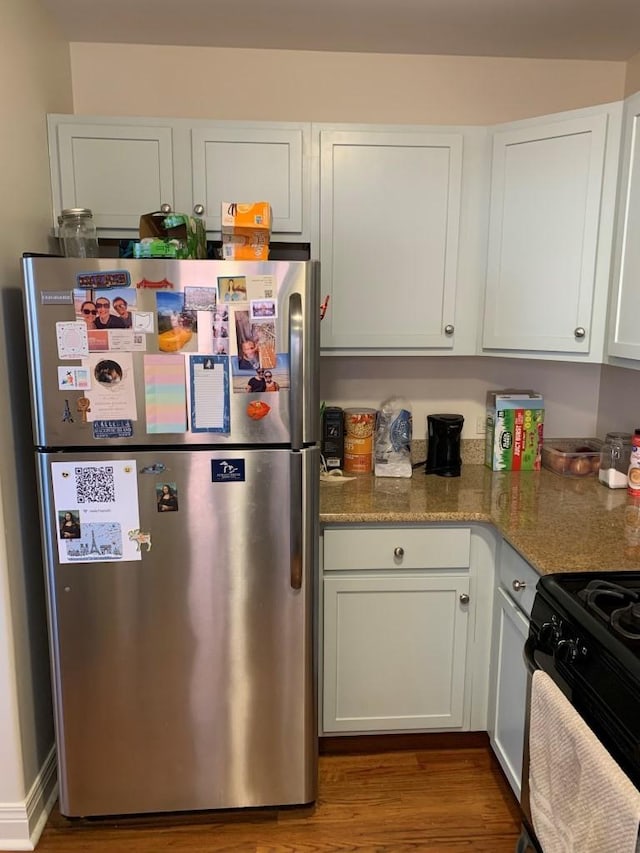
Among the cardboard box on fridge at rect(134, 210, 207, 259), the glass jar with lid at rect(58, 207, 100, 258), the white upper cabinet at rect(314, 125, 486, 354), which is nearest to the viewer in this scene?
the cardboard box on fridge at rect(134, 210, 207, 259)

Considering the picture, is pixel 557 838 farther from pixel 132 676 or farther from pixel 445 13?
pixel 445 13

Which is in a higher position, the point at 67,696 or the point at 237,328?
the point at 237,328

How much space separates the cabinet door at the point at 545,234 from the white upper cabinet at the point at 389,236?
0.47 feet

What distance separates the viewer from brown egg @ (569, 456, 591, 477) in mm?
2457

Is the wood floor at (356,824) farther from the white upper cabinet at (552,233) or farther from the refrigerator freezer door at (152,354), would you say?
the white upper cabinet at (552,233)

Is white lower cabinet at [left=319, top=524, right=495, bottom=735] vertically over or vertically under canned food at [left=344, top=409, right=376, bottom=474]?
under

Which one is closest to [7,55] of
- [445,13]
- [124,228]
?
[124,228]

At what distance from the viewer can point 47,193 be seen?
6.81 feet

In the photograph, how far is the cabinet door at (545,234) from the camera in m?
2.02

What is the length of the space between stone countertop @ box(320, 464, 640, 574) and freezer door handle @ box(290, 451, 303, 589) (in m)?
0.24

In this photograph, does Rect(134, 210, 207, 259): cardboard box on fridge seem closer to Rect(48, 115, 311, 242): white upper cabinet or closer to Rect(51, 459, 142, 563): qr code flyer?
Rect(48, 115, 311, 242): white upper cabinet

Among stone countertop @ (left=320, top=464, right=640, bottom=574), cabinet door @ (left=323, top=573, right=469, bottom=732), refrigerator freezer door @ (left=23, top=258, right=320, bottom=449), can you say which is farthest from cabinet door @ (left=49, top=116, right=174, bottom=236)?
cabinet door @ (left=323, top=573, right=469, bottom=732)

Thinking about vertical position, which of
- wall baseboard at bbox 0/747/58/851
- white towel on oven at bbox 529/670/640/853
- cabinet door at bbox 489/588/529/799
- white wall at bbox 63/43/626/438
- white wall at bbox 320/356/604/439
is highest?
Answer: white wall at bbox 63/43/626/438

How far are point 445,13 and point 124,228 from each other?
1.27 m
